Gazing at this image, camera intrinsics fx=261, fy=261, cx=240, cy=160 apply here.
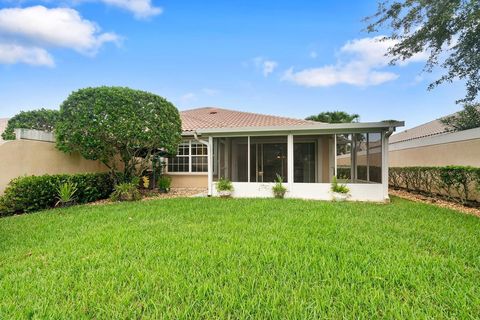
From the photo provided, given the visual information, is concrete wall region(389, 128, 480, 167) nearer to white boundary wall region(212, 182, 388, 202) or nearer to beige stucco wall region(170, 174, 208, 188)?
white boundary wall region(212, 182, 388, 202)

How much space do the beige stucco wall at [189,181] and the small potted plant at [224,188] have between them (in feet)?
10.6

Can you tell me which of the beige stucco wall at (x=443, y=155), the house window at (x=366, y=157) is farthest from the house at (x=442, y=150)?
the house window at (x=366, y=157)

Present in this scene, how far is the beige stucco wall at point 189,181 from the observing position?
1444 centimetres

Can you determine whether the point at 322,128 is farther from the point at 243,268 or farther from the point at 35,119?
the point at 35,119

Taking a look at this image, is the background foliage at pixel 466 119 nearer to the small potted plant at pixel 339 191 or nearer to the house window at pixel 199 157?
the small potted plant at pixel 339 191

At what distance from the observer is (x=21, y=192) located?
852 centimetres

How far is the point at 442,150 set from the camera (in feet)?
40.0

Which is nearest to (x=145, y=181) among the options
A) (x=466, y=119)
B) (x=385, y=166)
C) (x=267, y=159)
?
(x=267, y=159)

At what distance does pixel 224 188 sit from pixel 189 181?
4.09 metres

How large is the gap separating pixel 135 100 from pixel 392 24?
38.3 ft

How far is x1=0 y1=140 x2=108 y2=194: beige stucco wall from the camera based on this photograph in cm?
872

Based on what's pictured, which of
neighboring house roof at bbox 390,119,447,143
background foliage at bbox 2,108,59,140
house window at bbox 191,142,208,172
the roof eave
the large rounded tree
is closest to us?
the roof eave

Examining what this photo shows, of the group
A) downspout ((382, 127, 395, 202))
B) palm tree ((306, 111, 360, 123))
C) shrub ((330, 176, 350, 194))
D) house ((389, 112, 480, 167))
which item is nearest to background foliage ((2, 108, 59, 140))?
shrub ((330, 176, 350, 194))

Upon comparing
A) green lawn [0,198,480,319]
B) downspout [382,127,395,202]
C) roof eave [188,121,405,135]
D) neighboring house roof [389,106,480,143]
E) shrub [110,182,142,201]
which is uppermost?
neighboring house roof [389,106,480,143]
